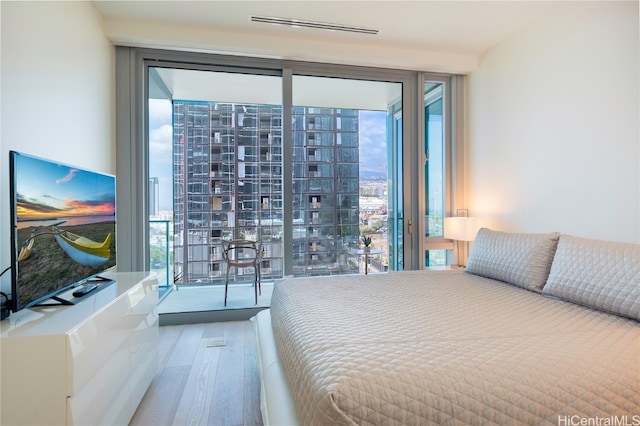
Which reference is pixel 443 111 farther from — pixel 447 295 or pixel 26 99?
pixel 26 99

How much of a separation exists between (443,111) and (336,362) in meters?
3.36

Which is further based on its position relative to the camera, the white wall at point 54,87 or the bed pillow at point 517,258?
the bed pillow at point 517,258

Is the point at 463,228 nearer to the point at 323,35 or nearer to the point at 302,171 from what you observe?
the point at 302,171

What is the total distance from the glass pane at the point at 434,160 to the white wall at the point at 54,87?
3221 mm

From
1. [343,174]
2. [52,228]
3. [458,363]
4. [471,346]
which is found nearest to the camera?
[458,363]

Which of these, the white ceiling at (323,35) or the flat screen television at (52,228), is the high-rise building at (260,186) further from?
the flat screen television at (52,228)

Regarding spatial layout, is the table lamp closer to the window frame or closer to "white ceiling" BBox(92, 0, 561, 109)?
the window frame

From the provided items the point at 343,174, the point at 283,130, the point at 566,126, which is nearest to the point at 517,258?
the point at 566,126

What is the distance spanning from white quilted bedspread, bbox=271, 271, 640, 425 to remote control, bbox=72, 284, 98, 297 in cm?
101

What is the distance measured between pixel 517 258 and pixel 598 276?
1.59ft

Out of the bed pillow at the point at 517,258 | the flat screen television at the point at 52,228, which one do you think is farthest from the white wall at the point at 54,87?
the bed pillow at the point at 517,258

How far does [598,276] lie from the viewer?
5.18ft

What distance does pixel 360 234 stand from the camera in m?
3.59

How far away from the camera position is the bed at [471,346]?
0.88m
